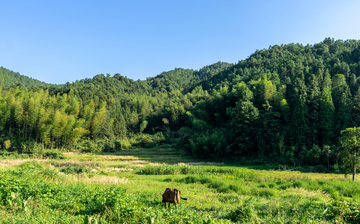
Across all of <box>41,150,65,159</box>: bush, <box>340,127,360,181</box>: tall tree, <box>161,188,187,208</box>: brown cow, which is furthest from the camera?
<box>41,150,65,159</box>: bush

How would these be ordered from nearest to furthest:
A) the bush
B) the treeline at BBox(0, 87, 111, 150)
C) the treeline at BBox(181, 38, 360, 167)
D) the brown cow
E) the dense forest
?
the brown cow → the treeline at BBox(181, 38, 360, 167) → the dense forest → the bush → the treeline at BBox(0, 87, 111, 150)

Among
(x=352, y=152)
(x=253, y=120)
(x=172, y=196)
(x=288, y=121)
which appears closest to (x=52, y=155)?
(x=253, y=120)

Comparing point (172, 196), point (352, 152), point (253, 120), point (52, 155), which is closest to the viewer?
point (172, 196)

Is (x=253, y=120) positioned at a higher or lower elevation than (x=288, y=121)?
lower

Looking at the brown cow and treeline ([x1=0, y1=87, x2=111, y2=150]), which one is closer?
the brown cow

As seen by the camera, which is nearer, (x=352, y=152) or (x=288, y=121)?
(x=352, y=152)

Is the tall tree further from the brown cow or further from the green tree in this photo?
the brown cow

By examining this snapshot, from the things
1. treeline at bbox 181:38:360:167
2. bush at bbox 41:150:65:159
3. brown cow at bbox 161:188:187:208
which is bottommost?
bush at bbox 41:150:65:159

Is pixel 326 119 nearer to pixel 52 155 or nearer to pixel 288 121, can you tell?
pixel 288 121

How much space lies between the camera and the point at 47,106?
146 feet

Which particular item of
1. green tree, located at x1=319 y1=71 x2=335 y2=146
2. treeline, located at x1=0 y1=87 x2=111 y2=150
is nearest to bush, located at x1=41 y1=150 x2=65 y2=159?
treeline, located at x1=0 y1=87 x2=111 y2=150

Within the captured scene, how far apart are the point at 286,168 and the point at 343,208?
24.0 metres

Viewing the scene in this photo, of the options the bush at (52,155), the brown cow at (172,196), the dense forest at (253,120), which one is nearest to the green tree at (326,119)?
the dense forest at (253,120)

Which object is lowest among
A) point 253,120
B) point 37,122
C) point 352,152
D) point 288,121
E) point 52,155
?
point 52,155
